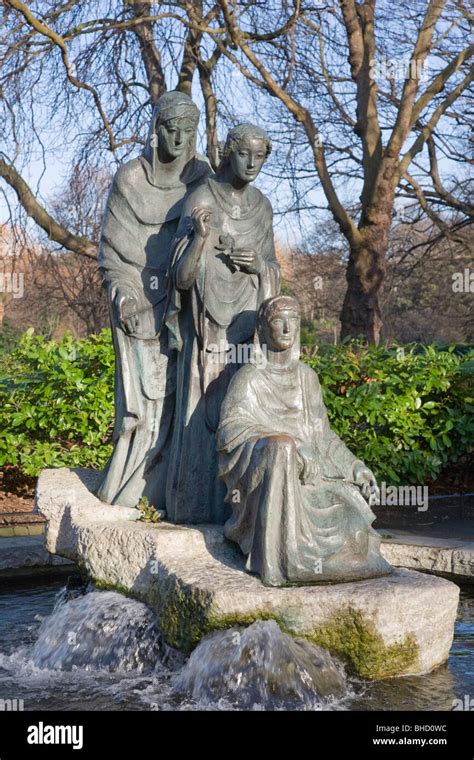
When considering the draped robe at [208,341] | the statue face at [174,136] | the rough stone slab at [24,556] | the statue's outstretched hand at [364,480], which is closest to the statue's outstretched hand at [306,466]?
the statue's outstretched hand at [364,480]

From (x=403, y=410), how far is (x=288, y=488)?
4439 mm

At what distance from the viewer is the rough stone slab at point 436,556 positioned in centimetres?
637

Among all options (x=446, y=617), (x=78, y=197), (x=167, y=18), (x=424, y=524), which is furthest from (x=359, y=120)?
(x=446, y=617)

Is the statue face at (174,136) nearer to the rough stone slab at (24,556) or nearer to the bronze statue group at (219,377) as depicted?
the bronze statue group at (219,377)

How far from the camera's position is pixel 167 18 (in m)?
12.5

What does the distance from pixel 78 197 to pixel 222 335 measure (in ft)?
26.4

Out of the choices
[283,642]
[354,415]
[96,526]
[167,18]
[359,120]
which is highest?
[167,18]

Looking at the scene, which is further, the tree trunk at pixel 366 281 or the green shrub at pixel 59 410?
the tree trunk at pixel 366 281

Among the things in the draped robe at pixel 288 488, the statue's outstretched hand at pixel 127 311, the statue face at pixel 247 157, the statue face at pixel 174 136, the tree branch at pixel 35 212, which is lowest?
the draped robe at pixel 288 488

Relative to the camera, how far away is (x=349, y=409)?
8.90 meters

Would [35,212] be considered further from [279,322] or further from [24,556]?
[279,322]

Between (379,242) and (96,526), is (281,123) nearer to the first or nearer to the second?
(379,242)

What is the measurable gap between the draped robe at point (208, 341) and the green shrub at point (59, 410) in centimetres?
358

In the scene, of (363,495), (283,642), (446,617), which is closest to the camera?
(283,642)
